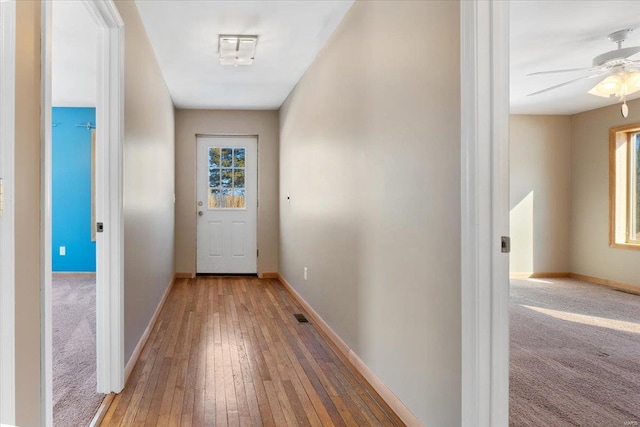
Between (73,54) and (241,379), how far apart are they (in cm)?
351

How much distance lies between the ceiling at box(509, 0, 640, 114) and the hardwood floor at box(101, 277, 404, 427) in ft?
9.10

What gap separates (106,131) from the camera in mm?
2377

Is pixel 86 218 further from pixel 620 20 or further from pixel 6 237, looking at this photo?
pixel 620 20

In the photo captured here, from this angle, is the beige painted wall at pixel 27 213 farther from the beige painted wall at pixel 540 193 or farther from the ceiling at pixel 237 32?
the beige painted wall at pixel 540 193

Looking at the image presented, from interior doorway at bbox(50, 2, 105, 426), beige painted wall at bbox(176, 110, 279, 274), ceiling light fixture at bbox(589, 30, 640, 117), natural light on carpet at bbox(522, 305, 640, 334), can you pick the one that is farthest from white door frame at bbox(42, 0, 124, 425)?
beige painted wall at bbox(176, 110, 279, 274)

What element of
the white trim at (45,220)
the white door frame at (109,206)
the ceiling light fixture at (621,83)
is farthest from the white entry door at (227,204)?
the white trim at (45,220)

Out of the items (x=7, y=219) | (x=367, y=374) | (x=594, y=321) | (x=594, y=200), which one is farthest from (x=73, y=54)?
(x=594, y=200)

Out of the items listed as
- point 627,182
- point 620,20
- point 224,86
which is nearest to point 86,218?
point 224,86

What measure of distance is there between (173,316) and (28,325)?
9.87ft

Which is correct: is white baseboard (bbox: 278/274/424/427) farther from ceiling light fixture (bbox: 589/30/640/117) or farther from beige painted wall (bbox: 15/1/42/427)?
ceiling light fixture (bbox: 589/30/640/117)

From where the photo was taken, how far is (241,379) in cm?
261

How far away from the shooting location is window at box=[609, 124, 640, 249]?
19.2 feet

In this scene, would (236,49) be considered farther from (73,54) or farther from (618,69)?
(618,69)

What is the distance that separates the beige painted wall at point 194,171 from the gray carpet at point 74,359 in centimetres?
152
